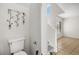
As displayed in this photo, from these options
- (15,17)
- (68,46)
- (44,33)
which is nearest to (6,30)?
(15,17)

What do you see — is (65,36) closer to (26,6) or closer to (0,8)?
(26,6)

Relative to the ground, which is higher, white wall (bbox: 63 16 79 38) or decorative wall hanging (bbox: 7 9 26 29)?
decorative wall hanging (bbox: 7 9 26 29)

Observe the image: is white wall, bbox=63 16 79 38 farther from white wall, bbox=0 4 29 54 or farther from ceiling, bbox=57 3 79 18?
white wall, bbox=0 4 29 54

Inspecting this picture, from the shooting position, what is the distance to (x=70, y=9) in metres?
1.47

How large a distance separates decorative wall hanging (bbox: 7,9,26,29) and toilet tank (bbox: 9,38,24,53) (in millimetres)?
208

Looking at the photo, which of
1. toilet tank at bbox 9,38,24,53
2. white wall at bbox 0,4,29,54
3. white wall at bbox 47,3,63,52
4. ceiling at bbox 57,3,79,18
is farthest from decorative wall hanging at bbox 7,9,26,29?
ceiling at bbox 57,3,79,18

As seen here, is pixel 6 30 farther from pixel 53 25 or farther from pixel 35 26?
pixel 53 25

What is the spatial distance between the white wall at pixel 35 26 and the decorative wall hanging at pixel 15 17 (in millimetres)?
128

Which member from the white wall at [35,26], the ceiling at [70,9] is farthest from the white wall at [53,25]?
the white wall at [35,26]

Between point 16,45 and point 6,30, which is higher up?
point 6,30

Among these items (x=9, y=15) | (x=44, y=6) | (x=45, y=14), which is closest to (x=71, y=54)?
(x=45, y=14)

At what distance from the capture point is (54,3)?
4.87 ft

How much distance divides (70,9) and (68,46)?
20.6 inches

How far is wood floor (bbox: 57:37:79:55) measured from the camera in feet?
4.83
